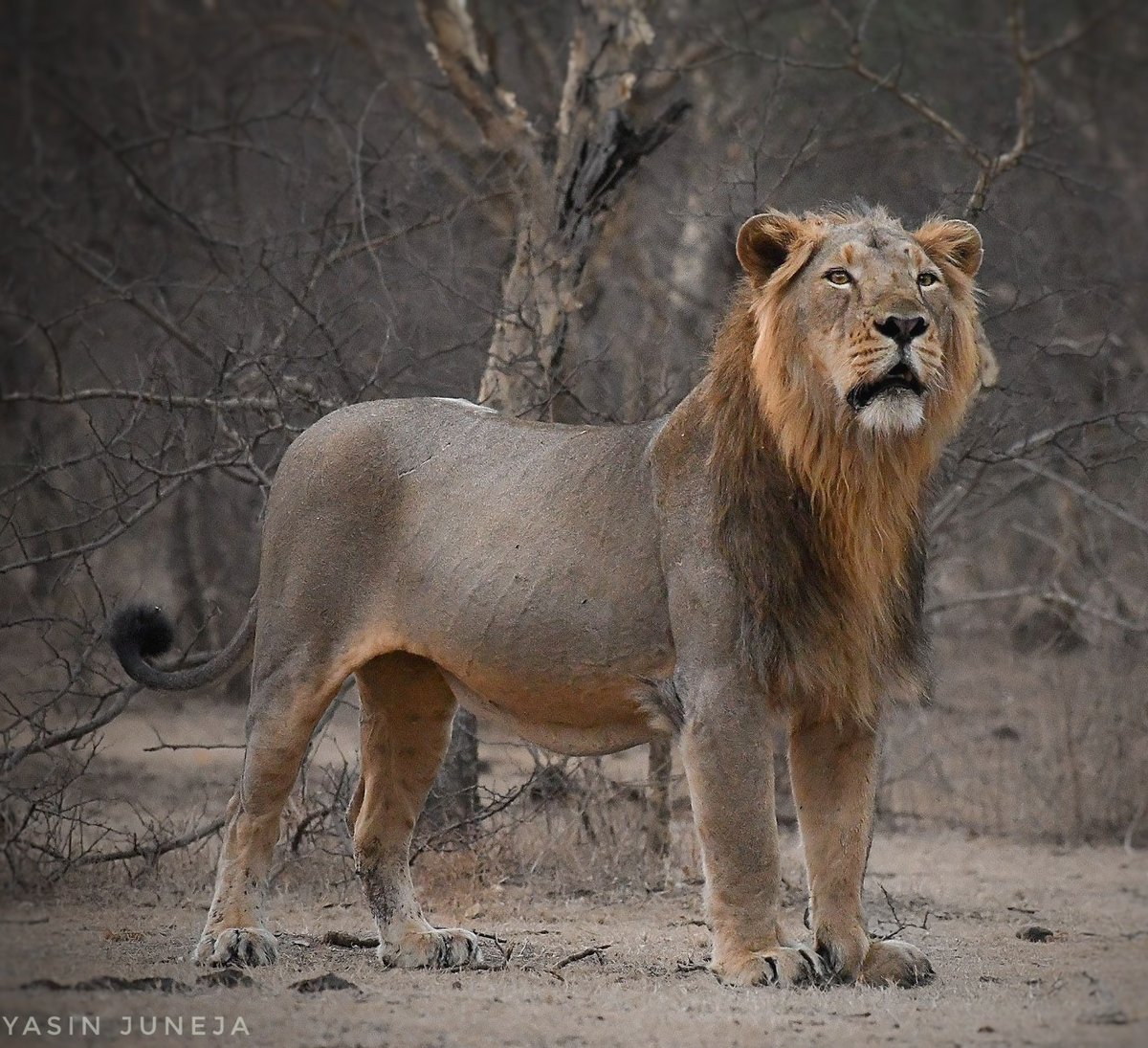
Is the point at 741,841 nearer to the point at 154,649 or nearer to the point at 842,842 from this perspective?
the point at 842,842

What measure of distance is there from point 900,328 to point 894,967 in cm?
Answer: 178

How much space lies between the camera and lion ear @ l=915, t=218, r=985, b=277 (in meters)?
5.18

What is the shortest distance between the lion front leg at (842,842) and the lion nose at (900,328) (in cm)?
112

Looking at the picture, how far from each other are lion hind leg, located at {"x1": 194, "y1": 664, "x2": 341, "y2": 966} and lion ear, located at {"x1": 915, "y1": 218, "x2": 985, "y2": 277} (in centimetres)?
225

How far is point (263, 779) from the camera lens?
5.67 m

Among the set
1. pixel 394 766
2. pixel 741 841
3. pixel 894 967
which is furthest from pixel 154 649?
pixel 894 967

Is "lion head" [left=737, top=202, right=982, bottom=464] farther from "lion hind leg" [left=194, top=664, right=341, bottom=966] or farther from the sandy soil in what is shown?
"lion hind leg" [left=194, top=664, right=341, bottom=966]

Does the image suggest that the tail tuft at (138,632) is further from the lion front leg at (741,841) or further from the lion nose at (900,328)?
the lion nose at (900,328)

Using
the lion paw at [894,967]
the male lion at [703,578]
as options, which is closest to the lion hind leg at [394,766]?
the male lion at [703,578]

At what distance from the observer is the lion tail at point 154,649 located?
235 inches

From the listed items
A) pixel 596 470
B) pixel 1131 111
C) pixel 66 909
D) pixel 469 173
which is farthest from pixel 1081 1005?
pixel 1131 111

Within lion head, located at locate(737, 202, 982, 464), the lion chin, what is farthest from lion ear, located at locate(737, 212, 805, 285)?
the lion chin

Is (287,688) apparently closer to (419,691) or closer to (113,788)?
(419,691)

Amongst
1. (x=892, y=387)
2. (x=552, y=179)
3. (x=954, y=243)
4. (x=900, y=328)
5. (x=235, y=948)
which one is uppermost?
(x=552, y=179)
